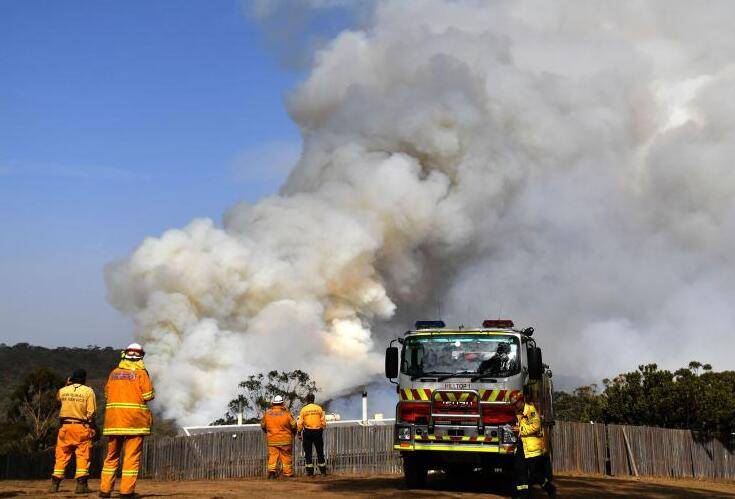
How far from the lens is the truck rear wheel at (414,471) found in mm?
18656

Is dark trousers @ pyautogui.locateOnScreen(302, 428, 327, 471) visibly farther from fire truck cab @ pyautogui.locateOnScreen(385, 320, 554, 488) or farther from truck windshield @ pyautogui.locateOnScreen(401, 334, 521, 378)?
truck windshield @ pyautogui.locateOnScreen(401, 334, 521, 378)

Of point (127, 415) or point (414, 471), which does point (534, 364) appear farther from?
point (127, 415)

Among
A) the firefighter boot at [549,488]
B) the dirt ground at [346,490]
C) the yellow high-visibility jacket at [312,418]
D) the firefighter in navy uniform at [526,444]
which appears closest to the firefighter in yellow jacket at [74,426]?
the dirt ground at [346,490]

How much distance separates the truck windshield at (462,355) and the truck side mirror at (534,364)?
1.47ft

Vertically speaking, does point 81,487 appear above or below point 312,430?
below

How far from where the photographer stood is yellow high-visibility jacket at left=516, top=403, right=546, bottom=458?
54.3ft

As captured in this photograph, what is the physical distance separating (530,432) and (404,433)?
115 inches

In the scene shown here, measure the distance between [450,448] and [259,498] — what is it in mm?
4356

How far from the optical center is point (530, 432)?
54.3 ft

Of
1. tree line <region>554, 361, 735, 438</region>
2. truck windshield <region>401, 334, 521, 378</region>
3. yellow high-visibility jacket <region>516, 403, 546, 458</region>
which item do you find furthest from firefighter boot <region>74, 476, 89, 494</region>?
tree line <region>554, 361, 735, 438</region>

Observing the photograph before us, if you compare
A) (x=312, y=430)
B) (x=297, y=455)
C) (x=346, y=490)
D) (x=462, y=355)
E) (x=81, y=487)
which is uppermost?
(x=462, y=355)

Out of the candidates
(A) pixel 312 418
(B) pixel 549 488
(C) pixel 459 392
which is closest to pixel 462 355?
(C) pixel 459 392

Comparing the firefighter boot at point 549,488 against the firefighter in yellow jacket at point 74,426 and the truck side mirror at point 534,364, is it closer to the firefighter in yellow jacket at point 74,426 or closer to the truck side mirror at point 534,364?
the truck side mirror at point 534,364

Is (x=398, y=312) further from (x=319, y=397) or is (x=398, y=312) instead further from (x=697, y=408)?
(x=697, y=408)
